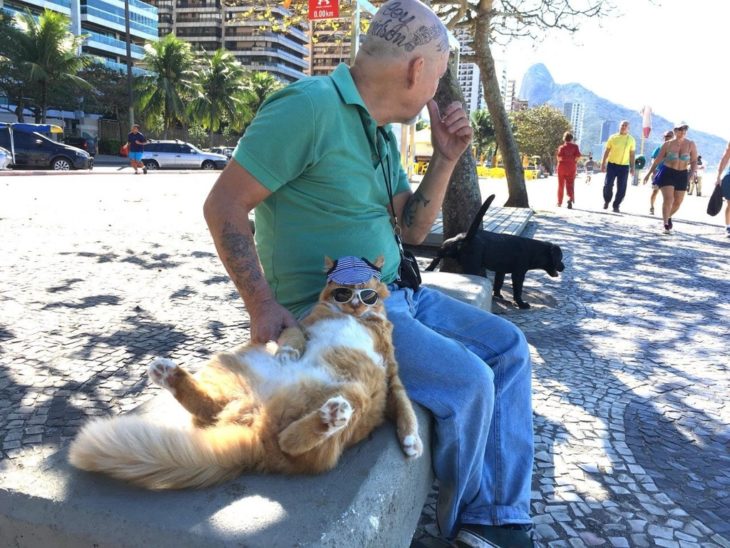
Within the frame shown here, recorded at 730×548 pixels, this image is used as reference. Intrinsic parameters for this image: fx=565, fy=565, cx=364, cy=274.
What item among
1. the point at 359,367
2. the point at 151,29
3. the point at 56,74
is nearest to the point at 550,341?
the point at 359,367

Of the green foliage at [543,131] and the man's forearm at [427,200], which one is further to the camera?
the green foliage at [543,131]

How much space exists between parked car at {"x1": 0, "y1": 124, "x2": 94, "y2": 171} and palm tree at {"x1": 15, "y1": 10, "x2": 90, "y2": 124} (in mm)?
22391

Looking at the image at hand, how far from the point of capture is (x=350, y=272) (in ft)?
6.29

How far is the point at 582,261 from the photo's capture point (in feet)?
25.3

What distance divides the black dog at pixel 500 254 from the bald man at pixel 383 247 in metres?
2.84

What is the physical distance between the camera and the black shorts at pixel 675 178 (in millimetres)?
10914

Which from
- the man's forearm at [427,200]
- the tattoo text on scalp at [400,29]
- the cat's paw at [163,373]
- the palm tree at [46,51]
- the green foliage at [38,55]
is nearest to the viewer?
the cat's paw at [163,373]

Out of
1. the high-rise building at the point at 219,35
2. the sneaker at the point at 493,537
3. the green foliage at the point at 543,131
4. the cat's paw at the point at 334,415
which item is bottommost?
the sneaker at the point at 493,537

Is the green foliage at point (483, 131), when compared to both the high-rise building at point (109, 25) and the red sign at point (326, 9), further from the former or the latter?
the red sign at point (326, 9)

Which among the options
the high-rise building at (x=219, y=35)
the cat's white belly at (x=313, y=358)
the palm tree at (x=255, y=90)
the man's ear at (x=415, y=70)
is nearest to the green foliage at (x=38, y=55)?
the palm tree at (x=255, y=90)

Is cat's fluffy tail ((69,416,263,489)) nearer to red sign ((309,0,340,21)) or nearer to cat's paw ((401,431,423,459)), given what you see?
cat's paw ((401,431,423,459))

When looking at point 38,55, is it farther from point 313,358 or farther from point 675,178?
point 313,358

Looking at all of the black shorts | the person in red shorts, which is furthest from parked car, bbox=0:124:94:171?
the black shorts

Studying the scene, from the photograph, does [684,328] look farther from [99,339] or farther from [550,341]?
[99,339]
